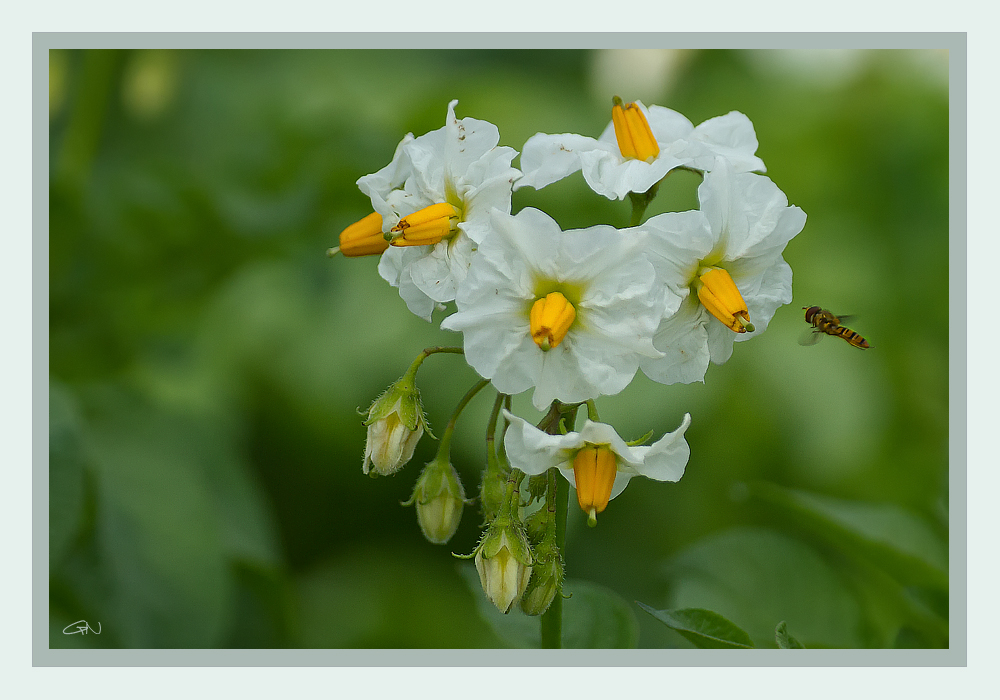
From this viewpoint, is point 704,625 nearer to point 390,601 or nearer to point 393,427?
point 393,427

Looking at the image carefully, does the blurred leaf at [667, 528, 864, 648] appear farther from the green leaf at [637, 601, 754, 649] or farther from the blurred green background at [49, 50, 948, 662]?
the green leaf at [637, 601, 754, 649]

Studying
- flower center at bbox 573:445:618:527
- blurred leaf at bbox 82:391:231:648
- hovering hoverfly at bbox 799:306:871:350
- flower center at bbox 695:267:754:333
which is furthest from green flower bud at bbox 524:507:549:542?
blurred leaf at bbox 82:391:231:648

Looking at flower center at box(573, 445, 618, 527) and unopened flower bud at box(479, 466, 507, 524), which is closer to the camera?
flower center at box(573, 445, 618, 527)

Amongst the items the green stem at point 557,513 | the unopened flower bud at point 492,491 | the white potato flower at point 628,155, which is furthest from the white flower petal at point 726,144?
the unopened flower bud at point 492,491

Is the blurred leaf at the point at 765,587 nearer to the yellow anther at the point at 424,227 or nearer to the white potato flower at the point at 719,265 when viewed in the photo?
the white potato flower at the point at 719,265

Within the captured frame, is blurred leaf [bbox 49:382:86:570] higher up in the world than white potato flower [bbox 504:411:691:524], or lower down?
lower down

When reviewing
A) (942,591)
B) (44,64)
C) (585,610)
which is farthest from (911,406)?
(44,64)
